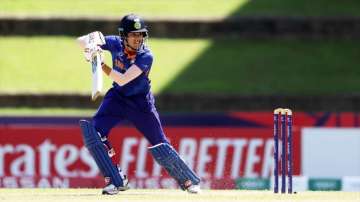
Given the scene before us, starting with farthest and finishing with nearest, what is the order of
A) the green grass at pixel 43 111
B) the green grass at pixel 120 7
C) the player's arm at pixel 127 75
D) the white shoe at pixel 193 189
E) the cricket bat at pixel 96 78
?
the green grass at pixel 120 7, the green grass at pixel 43 111, the white shoe at pixel 193 189, the player's arm at pixel 127 75, the cricket bat at pixel 96 78

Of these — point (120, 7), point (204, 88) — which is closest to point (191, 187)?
point (204, 88)

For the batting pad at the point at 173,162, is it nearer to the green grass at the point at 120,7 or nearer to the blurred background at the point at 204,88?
the blurred background at the point at 204,88

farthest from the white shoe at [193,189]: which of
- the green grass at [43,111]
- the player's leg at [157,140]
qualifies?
the green grass at [43,111]

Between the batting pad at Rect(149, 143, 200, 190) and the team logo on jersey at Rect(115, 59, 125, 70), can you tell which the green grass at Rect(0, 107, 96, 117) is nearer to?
the batting pad at Rect(149, 143, 200, 190)

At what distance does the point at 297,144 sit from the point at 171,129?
5.47 feet

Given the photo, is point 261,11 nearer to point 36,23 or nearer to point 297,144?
point 36,23

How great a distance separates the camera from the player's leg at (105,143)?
9172 millimetres

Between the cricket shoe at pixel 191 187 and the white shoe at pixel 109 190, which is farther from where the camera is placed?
the cricket shoe at pixel 191 187

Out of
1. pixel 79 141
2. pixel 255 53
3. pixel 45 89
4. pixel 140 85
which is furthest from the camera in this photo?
pixel 255 53

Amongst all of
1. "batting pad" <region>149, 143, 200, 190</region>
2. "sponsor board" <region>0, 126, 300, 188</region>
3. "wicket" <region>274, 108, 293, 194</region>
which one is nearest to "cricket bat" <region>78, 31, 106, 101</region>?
"batting pad" <region>149, 143, 200, 190</region>

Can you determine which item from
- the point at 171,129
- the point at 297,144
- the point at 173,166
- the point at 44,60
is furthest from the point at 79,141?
the point at 173,166

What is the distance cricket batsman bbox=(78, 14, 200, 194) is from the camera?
29.7ft

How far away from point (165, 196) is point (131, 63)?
1.08 metres

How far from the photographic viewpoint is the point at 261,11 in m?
20.4
